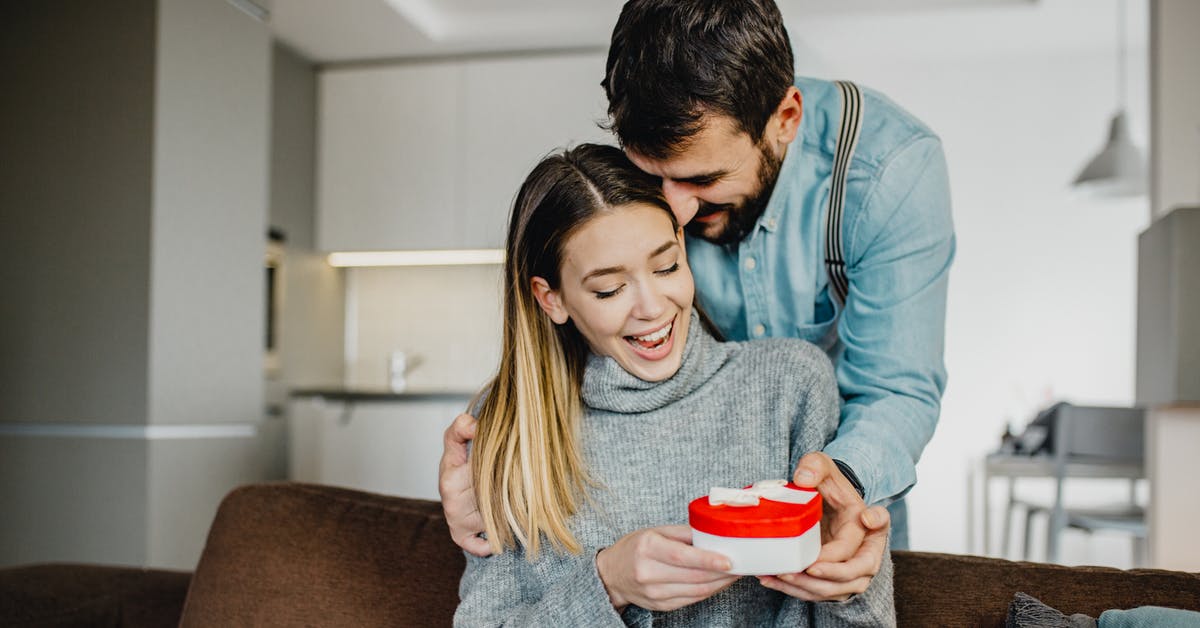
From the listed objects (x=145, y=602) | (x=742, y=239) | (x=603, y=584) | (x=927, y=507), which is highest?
(x=742, y=239)

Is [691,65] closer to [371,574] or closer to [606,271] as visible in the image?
[606,271]

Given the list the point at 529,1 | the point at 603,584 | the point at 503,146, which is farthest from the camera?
the point at 503,146

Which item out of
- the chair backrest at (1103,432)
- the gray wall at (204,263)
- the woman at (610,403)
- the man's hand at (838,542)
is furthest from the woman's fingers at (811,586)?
the chair backrest at (1103,432)

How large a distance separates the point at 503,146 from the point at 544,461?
4.00m

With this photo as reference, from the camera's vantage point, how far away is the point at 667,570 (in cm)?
108

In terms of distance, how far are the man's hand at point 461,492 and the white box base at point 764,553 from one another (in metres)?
0.48

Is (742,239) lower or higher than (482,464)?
higher

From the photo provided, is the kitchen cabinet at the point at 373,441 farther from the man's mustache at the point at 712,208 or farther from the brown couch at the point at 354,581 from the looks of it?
the man's mustache at the point at 712,208

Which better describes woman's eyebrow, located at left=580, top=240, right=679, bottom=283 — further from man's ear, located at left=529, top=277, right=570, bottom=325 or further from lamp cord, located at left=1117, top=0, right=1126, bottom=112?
lamp cord, located at left=1117, top=0, right=1126, bottom=112

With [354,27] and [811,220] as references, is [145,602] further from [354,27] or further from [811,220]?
[354,27]

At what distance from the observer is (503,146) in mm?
5250

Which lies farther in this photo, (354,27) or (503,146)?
(503,146)

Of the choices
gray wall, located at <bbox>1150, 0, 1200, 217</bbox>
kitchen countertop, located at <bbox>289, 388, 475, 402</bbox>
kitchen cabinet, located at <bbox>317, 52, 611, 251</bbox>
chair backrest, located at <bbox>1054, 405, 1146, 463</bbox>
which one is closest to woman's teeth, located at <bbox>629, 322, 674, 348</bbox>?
gray wall, located at <bbox>1150, 0, 1200, 217</bbox>

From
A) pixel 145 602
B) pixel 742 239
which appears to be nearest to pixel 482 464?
pixel 742 239
